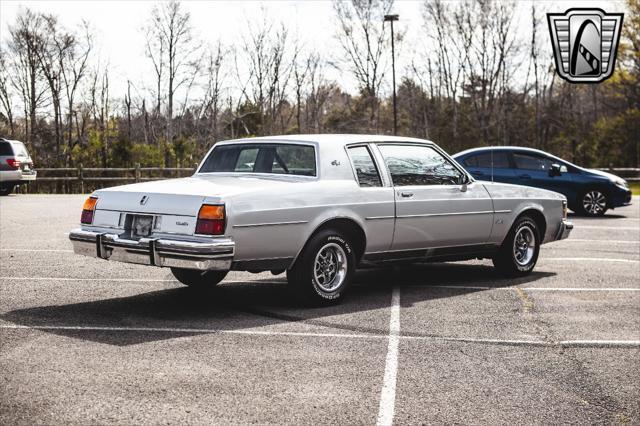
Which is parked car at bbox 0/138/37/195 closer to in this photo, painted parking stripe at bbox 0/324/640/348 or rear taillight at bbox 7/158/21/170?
rear taillight at bbox 7/158/21/170

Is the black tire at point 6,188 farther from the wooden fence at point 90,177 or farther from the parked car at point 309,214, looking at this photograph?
the parked car at point 309,214

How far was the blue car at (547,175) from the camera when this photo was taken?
17.9 meters

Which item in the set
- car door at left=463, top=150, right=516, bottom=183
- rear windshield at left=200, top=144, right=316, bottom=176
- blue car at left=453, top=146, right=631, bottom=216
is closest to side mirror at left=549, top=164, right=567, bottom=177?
blue car at left=453, top=146, right=631, bottom=216

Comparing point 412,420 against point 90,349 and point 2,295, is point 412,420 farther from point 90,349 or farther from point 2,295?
point 2,295

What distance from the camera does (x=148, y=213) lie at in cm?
692

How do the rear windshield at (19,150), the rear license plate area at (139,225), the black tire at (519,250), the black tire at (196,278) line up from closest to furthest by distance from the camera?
the rear license plate area at (139,225)
the black tire at (196,278)
the black tire at (519,250)
the rear windshield at (19,150)

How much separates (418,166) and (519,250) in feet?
6.75

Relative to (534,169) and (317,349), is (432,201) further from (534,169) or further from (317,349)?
(534,169)

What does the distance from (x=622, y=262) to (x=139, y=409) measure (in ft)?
27.7

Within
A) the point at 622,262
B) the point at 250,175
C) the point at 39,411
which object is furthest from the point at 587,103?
the point at 39,411

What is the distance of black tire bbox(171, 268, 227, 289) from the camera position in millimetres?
8516

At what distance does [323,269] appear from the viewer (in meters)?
7.51

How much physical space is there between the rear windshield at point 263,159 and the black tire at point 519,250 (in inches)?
119

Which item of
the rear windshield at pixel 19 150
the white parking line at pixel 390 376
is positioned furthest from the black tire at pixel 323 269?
the rear windshield at pixel 19 150
